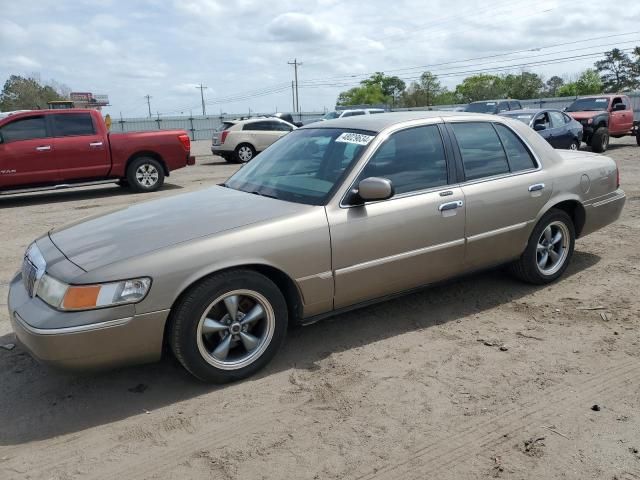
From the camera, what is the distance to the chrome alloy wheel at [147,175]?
11.8 metres

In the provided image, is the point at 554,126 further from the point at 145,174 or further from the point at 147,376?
the point at 147,376

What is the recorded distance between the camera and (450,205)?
13.3 ft

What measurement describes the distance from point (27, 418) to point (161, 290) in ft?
3.51

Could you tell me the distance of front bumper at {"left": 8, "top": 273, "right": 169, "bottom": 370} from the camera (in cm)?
287

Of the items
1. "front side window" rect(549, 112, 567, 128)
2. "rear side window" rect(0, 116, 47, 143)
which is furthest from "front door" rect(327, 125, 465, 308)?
"front side window" rect(549, 112, 567, 128)

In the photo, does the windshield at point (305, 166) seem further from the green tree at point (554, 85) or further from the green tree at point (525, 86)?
the green tree at point (554, 85)

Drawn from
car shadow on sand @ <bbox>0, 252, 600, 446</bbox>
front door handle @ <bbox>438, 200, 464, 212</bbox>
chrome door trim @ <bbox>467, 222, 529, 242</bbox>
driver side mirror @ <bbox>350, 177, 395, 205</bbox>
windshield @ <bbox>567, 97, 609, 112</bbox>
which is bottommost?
car shadow on sand @ <bbox>0, 252, 600, 446</bbox>

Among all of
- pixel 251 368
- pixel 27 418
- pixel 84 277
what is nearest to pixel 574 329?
pixel 251 368

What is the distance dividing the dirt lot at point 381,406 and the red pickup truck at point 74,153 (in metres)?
7.08

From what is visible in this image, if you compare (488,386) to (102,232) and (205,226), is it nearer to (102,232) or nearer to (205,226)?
(205,226)

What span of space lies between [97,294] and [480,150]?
10.2ft

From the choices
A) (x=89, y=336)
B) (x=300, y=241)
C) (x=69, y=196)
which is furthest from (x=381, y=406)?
(x=69, y=196)

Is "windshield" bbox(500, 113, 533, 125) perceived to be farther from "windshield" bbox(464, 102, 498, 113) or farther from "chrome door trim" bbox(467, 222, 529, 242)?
"chrome door trim" bbox(467, 222, 529, 242)

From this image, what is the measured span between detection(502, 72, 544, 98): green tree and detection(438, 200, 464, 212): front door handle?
258 ft
